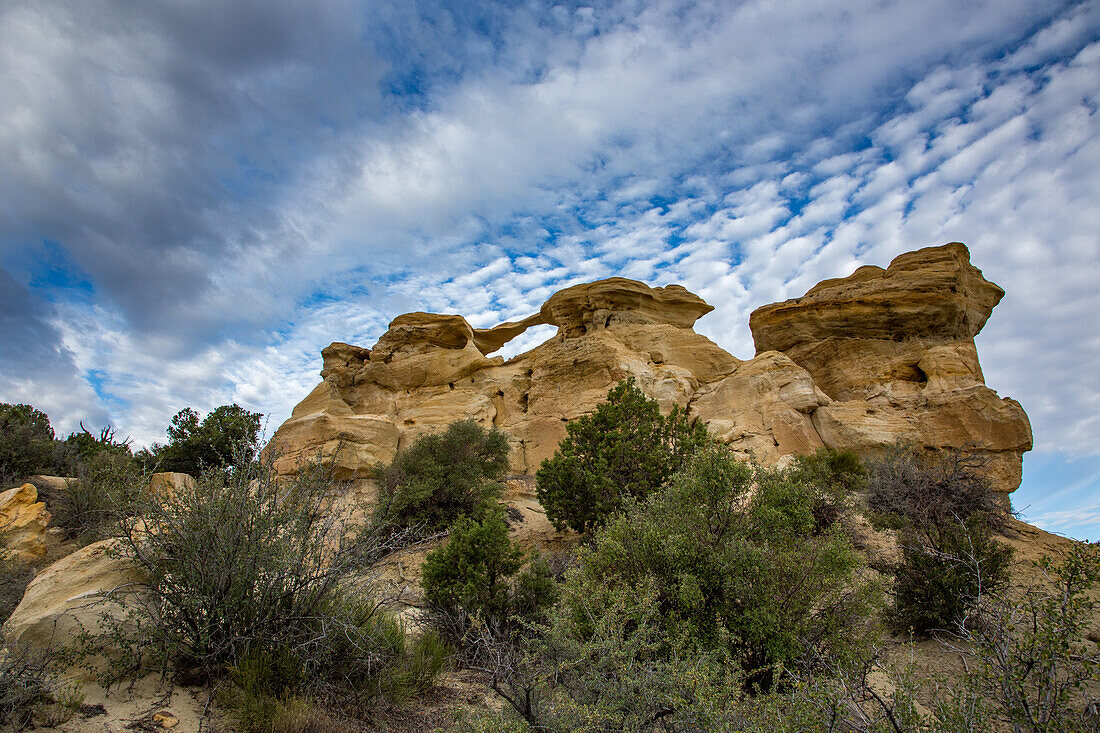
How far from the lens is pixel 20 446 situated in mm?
15766

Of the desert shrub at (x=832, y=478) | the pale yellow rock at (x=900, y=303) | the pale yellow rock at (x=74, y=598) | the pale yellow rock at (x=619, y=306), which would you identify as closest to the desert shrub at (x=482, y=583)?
the pale yellow rock at (x=74, y=598)

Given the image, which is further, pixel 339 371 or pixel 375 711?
pixel 339 371

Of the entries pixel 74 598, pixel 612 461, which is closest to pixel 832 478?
pixel 612 461

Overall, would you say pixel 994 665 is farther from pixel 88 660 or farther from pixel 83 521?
pixel 83 521

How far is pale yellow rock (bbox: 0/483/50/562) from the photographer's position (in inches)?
406

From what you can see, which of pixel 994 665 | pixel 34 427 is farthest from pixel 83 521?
pixel 994 665

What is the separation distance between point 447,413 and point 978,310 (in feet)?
87.0

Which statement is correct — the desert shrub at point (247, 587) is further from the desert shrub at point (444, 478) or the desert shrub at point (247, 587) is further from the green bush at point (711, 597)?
the desert shrub at point (444, 478)

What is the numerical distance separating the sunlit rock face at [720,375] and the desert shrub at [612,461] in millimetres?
5275

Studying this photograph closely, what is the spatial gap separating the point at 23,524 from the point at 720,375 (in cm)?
2490

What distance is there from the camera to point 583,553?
7906mm

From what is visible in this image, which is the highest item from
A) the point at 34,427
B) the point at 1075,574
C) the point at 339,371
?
the point at 339,371

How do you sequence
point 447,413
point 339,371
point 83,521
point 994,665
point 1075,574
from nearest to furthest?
point 1075,574 → point 994,665 → point 83,521 → point 447,413 → point 339,371

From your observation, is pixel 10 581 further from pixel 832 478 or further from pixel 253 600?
pixel 832 478
